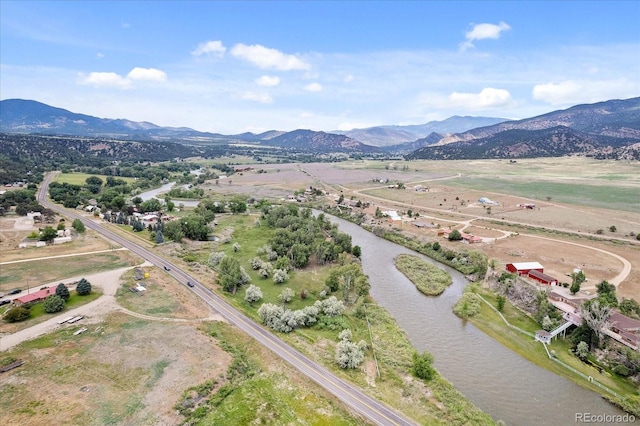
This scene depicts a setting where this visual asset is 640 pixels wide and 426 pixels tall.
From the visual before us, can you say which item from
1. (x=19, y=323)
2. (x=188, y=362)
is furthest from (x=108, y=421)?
(x=19, y=323)

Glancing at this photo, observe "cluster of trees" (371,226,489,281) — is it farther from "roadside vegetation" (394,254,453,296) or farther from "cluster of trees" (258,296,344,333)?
"cluster of trees" (258,296,344,333)

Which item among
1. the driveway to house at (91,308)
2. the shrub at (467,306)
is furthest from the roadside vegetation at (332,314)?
the driveway to house at (91,308)

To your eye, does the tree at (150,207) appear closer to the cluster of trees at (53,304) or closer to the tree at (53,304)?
the cluster of trees at (53,304)

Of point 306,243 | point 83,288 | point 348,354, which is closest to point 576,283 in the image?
point 348,354

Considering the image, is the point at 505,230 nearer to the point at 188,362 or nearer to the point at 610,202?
the point at 610,202

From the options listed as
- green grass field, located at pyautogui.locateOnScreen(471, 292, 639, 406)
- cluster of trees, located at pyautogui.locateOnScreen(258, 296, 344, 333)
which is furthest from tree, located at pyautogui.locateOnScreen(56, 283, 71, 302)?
green grass field, located at pyautogui.locateOnScreen(471, 292, 639, 406)

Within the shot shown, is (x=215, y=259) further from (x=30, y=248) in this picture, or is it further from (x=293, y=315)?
(x=30, y=248)
